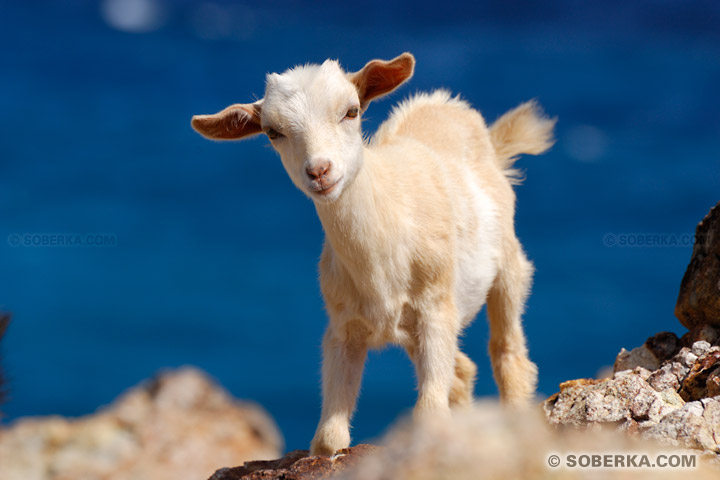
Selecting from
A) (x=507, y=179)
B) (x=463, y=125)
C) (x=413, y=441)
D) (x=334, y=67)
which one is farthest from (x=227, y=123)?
(x=413, y=441)

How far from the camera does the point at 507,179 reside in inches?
237

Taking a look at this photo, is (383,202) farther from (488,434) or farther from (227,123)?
(488,434)

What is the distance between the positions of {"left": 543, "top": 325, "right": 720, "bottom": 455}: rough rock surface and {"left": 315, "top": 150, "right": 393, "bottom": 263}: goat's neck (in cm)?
131

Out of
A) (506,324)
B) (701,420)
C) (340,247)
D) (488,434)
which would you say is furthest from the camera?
(506,324)

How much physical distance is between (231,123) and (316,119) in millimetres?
711

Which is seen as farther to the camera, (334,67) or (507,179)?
(507,179)

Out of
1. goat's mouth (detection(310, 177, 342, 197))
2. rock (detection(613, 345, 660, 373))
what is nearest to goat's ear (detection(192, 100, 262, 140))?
goat's mouth (detection(310, 177, 342, 197))

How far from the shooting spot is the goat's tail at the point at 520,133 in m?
6.27

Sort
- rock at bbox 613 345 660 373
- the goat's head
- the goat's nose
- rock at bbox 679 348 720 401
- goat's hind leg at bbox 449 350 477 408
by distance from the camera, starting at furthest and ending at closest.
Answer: goat's hind leg at bbox 449 350 477 408
rock at bbox 613 345 660 373
the goat's head
the goat's nose
rock at bbox 679 348 720 401

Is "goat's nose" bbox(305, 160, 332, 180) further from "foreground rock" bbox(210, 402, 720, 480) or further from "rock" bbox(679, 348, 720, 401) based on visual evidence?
"foreground rock" bbox(210, 402, 720, 480)

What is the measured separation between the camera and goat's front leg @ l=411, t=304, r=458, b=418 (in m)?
4.00

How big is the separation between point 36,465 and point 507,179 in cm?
494

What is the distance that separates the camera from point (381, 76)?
4293 millimetres

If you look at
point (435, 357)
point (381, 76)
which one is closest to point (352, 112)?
point (381, 76)
